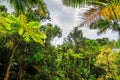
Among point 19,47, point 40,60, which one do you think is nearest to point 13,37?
point 19,47

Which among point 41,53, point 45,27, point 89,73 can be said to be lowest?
point 89,73

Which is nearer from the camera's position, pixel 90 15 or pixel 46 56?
pixel 90 15

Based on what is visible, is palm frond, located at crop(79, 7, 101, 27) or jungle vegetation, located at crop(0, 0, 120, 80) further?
jungle vegetation, located at crop(0, 0, 120, 80)

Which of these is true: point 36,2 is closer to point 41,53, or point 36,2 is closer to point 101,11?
point 101,11

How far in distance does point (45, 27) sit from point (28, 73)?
5024 millimetres

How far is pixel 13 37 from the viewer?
28625 millimetres

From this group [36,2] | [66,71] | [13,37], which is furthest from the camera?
[66,71]

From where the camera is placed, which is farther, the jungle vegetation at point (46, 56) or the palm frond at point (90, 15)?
the jungle vegetation at point (46, 56)

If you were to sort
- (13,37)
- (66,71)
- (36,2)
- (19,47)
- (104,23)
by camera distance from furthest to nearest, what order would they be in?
(66,71) < (19,47) < (13,37) < (104,23) < (36,2)

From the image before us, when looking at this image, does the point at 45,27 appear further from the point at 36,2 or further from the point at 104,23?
the point at 36,2

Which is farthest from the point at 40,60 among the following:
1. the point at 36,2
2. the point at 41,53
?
the point at 36,2

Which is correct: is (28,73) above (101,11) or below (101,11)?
below

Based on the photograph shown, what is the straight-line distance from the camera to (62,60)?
38.1 meters

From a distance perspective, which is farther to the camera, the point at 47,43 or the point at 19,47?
the point at 47,43
